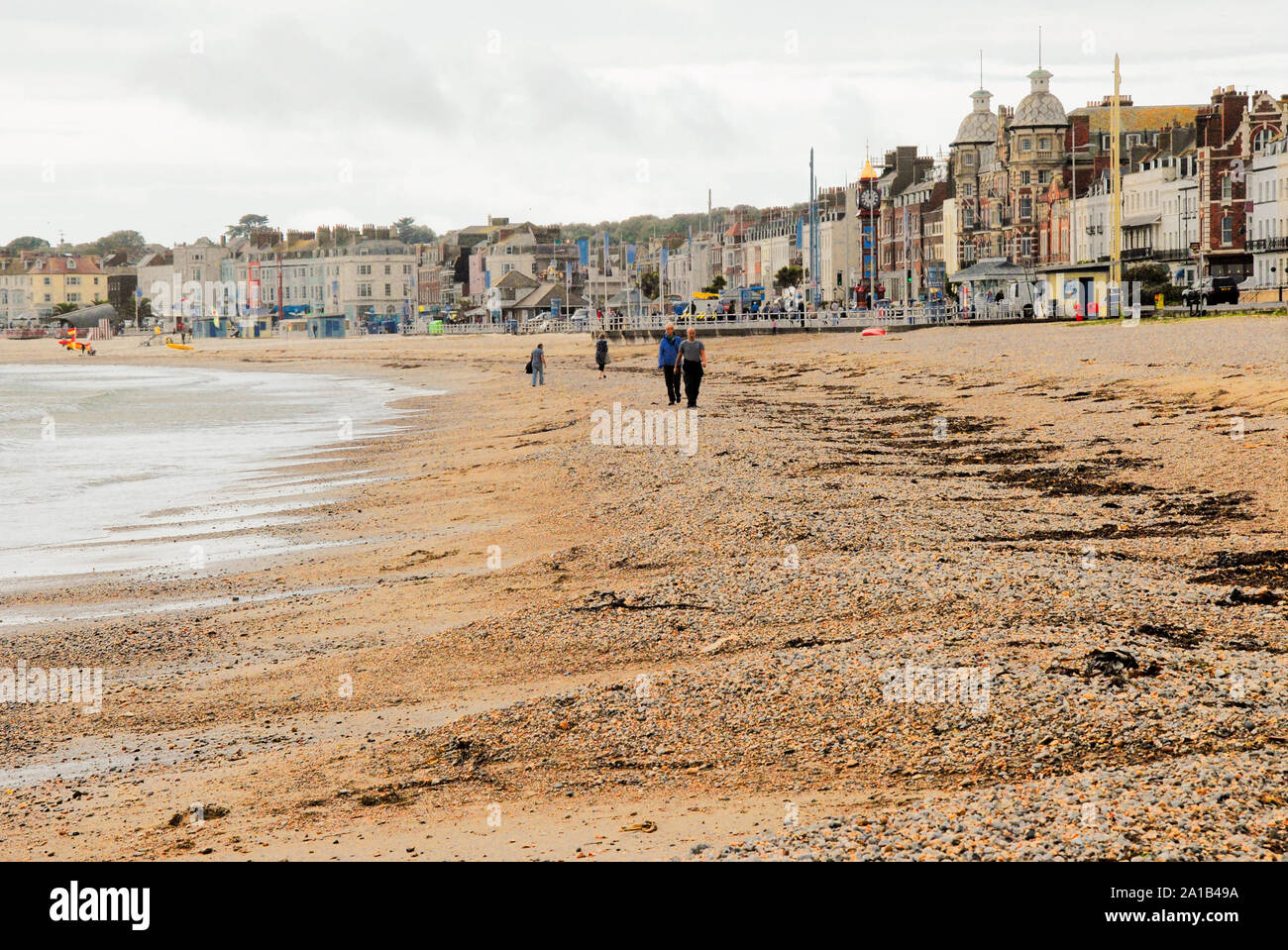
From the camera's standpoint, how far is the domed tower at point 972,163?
99.9m

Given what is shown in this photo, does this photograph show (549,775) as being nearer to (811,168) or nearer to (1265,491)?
(1265,491)

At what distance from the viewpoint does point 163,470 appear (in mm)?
23328

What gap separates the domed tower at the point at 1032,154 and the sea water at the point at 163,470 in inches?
2304

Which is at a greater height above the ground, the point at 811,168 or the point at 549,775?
the point at 811,168

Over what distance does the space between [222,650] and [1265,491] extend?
9.04 meters

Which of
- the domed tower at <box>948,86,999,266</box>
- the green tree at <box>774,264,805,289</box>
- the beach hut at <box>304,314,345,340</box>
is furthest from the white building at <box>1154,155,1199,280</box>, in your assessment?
the beach hut at <box>304,314,345,340</box>

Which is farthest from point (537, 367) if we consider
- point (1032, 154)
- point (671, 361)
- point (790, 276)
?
point (790, 276)

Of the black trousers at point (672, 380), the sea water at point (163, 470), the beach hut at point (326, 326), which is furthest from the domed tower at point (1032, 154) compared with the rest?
the black trousers at point (672, 380)

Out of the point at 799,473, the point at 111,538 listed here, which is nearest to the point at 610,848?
the point at 799,473

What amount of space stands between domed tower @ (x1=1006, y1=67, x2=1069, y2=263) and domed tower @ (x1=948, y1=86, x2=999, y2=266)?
365 centimetres

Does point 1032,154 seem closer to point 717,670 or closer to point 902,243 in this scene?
point 902,243

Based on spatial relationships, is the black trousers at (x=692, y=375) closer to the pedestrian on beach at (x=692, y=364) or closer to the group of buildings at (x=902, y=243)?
the pedestrian on beach at (x=692, y=364)

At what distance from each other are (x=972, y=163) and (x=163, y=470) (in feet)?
290

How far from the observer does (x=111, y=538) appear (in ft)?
50.8
